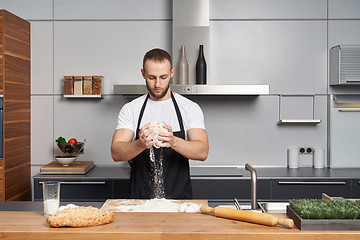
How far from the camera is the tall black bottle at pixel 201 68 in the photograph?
12.5 ft

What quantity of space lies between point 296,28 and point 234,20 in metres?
0.59

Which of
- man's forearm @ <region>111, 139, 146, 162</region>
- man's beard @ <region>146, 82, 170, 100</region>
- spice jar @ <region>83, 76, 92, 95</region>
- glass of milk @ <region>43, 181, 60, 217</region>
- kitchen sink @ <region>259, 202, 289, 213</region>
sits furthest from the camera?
spice jar @ <region>83, 76, 92, 95</region>

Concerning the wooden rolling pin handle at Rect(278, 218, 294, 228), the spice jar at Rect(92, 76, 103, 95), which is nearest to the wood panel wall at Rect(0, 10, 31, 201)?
the spice jar at Rect(92, 76, 103, 95)

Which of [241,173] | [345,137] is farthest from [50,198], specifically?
[345,137]

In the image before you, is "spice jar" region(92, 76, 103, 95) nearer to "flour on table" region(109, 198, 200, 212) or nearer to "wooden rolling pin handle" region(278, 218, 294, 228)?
"flour on table" region(109, 198, 200, 212)

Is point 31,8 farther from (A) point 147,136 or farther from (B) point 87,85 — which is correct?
(A) point 147,136

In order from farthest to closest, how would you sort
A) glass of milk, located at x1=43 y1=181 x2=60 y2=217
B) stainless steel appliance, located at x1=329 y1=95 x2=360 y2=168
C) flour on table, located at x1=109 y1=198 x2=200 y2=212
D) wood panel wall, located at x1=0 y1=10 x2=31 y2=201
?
stainless steel appliance, located at x1=329 y1=95 x2=360 y2=168 → wood panel wall, located at x1=0 y1=10 x2=31 y2=201 → flour on table, located at x1=109 y1=198 x2=200 y2=212 → glass of milk, located at x1=43 y1=181 x2=60 y2=217

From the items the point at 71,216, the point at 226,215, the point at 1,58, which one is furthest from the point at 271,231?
the point at 1,58

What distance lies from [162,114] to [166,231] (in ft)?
4.22

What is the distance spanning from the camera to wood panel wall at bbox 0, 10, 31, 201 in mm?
3518

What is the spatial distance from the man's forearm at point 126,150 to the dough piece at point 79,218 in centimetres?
85

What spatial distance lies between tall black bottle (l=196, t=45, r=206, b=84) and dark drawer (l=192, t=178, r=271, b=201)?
877mm

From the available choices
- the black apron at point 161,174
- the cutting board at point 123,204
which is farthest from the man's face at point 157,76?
the cutting board at point 123,204

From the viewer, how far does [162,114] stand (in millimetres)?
2578
